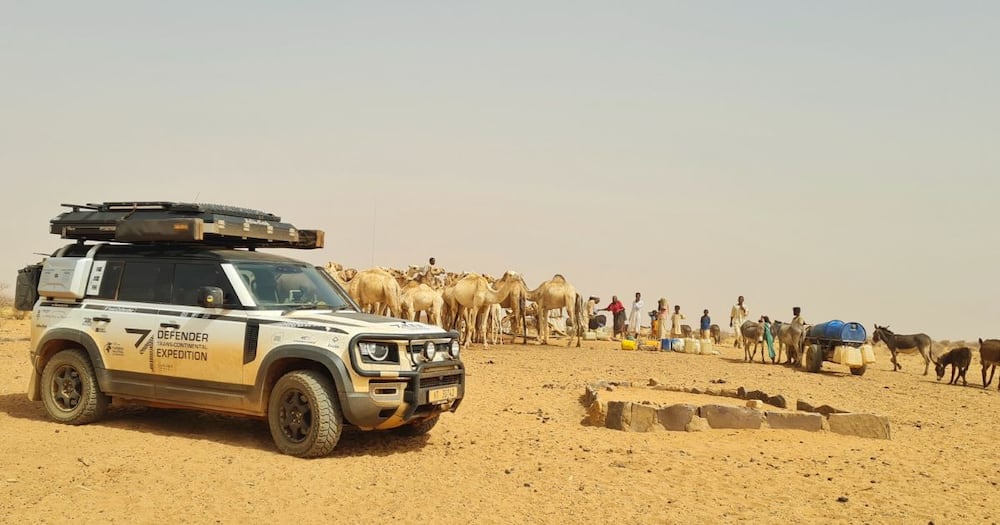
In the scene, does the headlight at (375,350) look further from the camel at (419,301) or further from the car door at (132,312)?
the camel at (419,301)

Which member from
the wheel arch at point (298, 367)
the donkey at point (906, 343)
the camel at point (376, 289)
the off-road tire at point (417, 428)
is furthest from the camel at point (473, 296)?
the wheel arch at point (298, 367)

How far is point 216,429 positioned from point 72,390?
6.12ft

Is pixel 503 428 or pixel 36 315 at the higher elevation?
pixel 36 315

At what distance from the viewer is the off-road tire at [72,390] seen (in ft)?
29.7

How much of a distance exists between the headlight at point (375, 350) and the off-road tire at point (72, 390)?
3.72m

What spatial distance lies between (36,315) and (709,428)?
9046 mm

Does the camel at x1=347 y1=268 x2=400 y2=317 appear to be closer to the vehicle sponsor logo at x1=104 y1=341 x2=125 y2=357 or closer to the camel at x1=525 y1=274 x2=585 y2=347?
the camel at x1=525 y1=274 x2=585 y2=347

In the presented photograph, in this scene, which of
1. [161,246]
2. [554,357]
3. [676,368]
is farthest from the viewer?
[554,357]

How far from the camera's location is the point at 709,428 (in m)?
10.6

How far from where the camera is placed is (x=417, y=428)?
30.1ft

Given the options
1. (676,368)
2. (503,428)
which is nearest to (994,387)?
(676,368)

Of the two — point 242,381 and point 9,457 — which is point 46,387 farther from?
point 242,381

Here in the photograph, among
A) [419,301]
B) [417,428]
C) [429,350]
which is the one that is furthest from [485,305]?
[429,350]

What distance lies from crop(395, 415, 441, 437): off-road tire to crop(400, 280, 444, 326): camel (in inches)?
619
